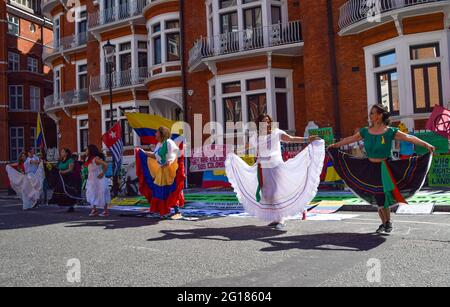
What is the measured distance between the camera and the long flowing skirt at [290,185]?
7633mm

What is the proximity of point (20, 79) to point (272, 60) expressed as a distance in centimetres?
2936

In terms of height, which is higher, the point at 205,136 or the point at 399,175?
the point at 205,136

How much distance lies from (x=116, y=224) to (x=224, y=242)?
340cm

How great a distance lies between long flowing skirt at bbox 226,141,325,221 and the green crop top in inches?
40.3

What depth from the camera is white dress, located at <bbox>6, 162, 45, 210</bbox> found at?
14125mm

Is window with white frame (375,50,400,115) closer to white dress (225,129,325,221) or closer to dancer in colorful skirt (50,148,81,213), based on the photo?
white dress (225,129,325,221)

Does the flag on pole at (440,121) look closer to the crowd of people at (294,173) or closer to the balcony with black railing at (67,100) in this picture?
the crowd of people at (294,173)

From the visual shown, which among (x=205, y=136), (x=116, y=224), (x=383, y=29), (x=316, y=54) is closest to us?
(x=116, y=224)

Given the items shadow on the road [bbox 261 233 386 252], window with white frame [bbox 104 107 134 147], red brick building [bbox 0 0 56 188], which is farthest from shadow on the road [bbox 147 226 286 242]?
red brick building [bbox 0 0 56 188]

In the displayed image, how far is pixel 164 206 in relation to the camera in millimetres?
9828

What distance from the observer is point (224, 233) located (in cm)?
742
